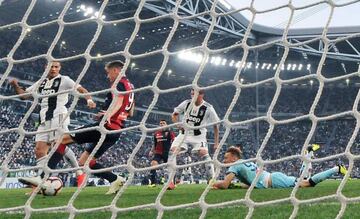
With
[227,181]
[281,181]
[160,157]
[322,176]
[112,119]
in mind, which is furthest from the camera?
[160,157]

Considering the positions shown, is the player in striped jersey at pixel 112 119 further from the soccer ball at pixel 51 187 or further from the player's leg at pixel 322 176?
the player's leg at pixel 322 176

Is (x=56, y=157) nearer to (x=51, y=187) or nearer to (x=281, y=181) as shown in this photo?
(x=51, y=187)

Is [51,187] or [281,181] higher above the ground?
[281,181]

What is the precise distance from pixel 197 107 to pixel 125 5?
13183 mm

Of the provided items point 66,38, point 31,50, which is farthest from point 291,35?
point 31,50

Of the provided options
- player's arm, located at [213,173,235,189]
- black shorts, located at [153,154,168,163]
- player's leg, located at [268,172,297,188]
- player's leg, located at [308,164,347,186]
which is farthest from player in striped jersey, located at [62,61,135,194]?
black shorts, located at [153,154,168,163]

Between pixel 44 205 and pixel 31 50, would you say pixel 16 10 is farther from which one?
pixel 44 205

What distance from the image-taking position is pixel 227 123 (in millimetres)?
2328

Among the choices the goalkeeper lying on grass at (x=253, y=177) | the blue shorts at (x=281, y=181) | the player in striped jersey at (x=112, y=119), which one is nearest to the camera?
the player in striped jersey at (x=112, y=119)

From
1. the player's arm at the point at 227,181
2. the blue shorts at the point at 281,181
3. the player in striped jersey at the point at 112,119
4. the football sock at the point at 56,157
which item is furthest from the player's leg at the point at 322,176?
the football sock at the point at 56,157

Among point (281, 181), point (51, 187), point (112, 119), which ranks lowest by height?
point (51, 187)

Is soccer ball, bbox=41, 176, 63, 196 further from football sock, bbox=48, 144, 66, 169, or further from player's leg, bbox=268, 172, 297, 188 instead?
player's leg, bbox=268, 172, 297, 188

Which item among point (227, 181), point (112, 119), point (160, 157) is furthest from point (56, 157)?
point (160, 157)

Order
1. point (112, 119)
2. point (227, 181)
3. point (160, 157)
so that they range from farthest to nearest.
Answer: point (160, 157) → point (227, 181) → point (112, 119)
